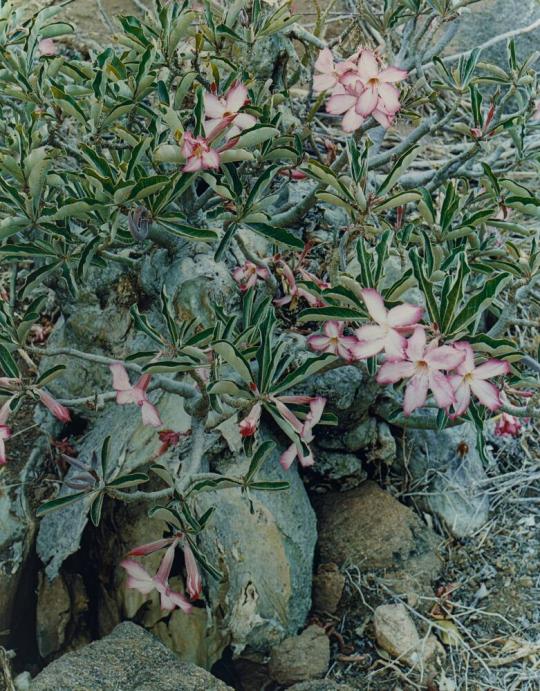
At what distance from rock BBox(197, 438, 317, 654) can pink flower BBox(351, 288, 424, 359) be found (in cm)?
59

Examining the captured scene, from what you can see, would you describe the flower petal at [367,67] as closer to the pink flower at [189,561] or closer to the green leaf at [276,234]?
the green leaf at [276,234]

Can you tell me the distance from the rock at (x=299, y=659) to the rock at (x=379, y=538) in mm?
239

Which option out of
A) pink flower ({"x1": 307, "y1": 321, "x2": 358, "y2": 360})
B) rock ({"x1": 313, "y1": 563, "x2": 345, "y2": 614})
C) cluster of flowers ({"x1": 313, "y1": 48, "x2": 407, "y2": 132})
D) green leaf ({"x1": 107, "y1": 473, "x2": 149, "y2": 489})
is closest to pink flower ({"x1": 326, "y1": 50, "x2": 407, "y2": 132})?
cluster of flowers ({"x1": 313, "y1": 48, "x2": 407, "y2": 132})

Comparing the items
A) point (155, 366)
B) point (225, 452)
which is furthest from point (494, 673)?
point (155, 366)

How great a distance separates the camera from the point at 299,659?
1599 millimetres

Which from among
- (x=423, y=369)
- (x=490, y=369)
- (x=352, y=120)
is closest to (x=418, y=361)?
(x=423, y=369)

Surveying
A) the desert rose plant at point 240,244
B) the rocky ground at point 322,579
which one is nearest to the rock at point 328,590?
the rocky ground at point 322,579

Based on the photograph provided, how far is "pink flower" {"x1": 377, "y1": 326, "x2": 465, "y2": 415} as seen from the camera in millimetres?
1119

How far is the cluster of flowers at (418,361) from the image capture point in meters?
1.13

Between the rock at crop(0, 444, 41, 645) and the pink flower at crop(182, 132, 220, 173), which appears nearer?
the pink flower at crop(182, 132, 220, 173)

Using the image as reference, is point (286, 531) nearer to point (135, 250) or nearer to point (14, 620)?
point (14, 620)

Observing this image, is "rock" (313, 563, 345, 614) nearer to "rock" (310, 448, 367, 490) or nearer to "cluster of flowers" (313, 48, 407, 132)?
"rock" (310, 448, 367, 490)

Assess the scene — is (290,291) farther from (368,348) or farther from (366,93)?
(368,348)

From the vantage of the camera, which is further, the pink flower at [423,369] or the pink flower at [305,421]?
the pink flower at [305,421]
